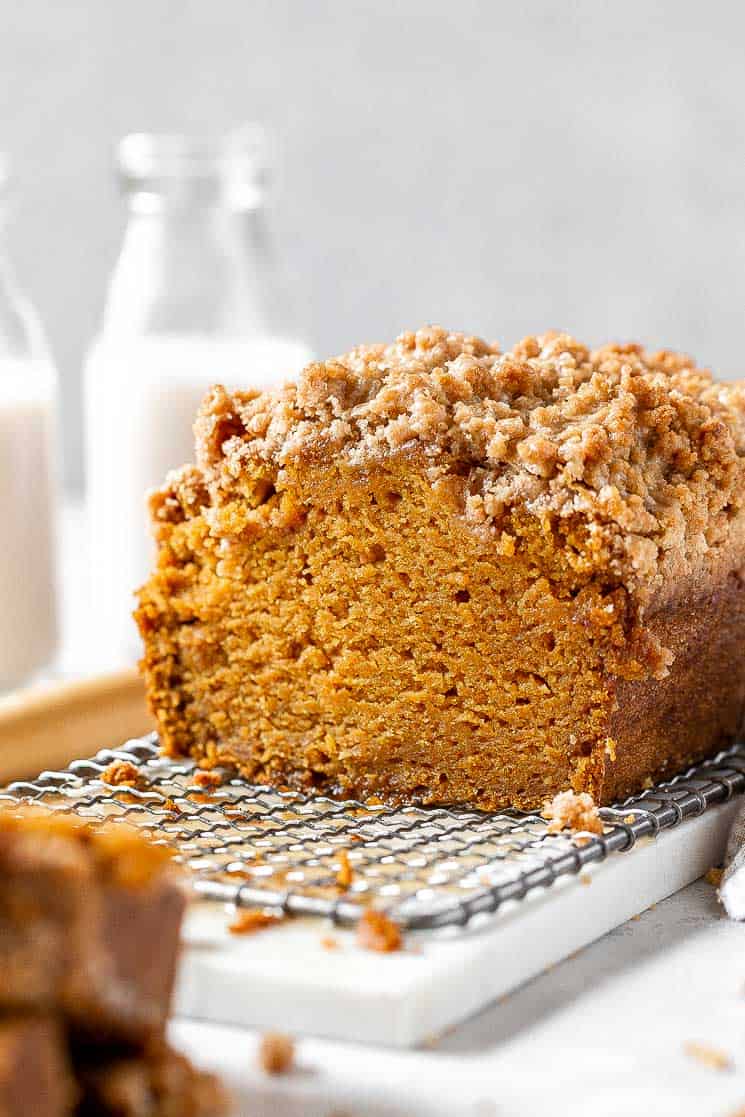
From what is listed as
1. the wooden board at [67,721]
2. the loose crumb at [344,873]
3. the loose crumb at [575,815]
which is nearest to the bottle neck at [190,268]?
the wooden board at [67,721]

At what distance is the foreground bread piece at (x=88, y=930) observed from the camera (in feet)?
5.33

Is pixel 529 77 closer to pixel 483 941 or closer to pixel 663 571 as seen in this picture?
pixel 663 571

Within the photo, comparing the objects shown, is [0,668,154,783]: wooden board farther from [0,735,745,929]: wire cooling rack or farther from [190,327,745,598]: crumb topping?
[190,327,745,598]: crumb topping

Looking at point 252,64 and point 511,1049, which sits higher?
point 252,64

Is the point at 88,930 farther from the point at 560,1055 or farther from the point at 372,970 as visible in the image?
the point at 560,1055

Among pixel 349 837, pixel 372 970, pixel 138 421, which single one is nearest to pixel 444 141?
pixel 138 421

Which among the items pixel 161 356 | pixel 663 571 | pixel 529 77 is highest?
pixel 529 77

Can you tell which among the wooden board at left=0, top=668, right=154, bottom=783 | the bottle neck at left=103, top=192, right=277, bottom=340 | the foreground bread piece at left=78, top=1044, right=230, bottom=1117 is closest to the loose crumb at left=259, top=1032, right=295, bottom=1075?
the foreground bread piece at left=78, top=1044, right=230, bottom=1117

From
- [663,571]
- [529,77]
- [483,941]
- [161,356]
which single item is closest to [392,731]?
[663,571]

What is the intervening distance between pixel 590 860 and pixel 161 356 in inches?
89.4

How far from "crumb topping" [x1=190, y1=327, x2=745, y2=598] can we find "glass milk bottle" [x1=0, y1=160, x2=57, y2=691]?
1197 mm

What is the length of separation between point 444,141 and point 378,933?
542cm

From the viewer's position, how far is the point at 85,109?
737 cm

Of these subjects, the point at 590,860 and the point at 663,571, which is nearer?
the point at 590,860
